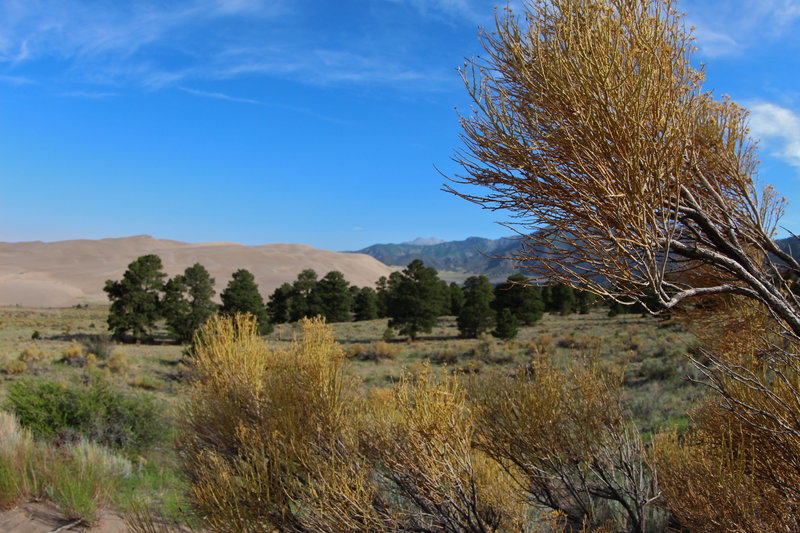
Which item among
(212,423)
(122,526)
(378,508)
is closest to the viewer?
(378,508)

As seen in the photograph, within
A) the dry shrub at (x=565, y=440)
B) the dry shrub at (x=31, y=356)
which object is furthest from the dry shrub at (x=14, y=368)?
the dry shrub at (x=565, y=440)

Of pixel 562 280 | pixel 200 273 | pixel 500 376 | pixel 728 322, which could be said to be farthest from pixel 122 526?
pixel 200 273

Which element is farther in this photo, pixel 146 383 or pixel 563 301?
pixel 563 301

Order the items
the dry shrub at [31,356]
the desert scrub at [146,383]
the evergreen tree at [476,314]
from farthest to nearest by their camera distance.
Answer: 1. the evergreen tree at [476,314]
2. the dry shrub at [31,356]
3. the desert scrub at [146,383]

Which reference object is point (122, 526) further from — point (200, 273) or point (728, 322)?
point (200, 273)

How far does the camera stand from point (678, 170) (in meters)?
3.05

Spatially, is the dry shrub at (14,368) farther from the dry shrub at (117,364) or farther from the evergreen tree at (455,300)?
the evergreen tree at (455,300)

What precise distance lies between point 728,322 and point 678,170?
11.9 feet

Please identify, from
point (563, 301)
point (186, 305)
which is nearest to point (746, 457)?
point (186, 305)

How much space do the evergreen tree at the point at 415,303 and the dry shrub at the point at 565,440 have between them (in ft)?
94.4

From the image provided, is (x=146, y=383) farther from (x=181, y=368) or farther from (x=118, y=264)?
(x=118, y=264)

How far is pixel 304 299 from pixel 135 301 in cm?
1746

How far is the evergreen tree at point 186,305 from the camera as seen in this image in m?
32.9

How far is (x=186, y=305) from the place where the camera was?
33844 millimetres
